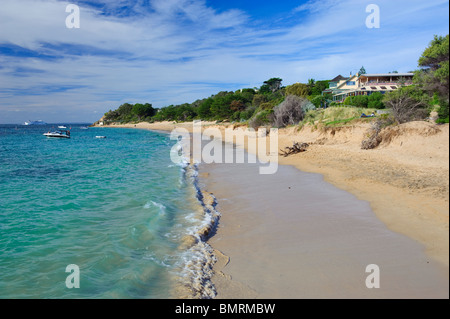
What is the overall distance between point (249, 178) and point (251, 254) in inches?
331

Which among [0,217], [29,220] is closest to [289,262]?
[29,220]

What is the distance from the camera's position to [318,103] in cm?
4653

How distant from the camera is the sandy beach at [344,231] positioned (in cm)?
334

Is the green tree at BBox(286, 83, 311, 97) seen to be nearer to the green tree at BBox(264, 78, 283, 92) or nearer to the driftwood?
the green tree at BBox(264, 78, 283, 92)

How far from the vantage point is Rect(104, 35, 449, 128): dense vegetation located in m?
2.67

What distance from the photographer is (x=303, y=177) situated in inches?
553

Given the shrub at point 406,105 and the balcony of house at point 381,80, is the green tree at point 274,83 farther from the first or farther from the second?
the shrub at point 406,105

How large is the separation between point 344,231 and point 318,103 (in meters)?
42.7

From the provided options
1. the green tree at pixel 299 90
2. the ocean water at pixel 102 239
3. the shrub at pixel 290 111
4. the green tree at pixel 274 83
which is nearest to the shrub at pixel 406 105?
the ocean water at pixel 102 239

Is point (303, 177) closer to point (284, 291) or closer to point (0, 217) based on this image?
point (284, 291)

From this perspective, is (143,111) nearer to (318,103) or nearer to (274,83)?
(274,83)

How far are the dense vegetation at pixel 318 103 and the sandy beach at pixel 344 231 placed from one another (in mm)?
518

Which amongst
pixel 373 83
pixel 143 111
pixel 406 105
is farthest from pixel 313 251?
pixel 143 111

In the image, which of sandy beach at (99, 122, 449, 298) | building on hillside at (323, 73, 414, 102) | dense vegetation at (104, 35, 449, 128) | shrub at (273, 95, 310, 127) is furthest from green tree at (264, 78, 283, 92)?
sandy beach at (99, 122, 449, 298)
